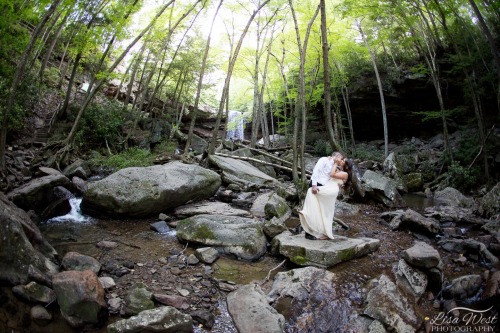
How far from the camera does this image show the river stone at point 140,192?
23.9 feet

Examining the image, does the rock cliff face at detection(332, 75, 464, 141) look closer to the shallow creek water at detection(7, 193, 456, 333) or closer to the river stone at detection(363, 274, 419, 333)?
the shallow creek water at detection(7, 193, 456, 333)

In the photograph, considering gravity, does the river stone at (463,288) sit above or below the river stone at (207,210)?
below

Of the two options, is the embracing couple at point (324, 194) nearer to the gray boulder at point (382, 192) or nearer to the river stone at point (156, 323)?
the river stone at point (156, 323)

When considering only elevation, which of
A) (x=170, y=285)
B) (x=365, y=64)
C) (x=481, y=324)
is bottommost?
(x=481, y=324)

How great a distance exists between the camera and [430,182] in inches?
604

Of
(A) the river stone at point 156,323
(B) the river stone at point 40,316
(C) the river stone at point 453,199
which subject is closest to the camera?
(A) the river stone at point 156,323

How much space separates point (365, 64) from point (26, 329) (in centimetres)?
2452

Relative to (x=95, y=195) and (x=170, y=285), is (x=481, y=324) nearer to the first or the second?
(x=170, y=285)

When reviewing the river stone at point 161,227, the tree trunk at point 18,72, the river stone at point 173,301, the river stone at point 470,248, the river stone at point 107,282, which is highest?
the tree trunk at point 18,72

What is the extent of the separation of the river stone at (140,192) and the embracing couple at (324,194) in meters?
3.60

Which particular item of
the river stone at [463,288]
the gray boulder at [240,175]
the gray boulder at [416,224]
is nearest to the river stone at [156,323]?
the river stone at [463,288]

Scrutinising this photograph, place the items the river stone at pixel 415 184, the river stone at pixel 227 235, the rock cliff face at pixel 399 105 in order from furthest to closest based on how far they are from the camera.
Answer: the rock cliff face at pixel 399 105, the river stone at pixel 415 184, the river stone at pixel 227 235

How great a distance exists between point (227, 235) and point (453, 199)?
1063 centimetres

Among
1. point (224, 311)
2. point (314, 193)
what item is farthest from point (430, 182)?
point (224, 311)
